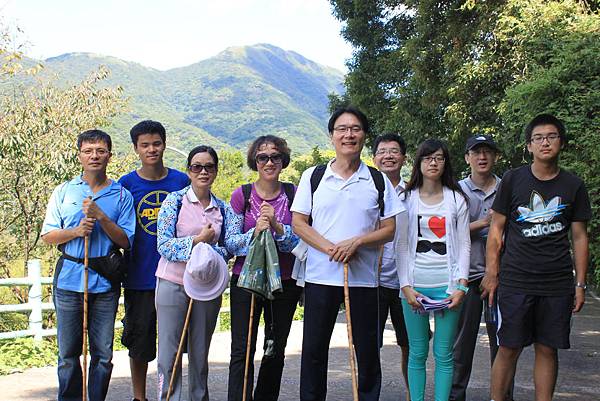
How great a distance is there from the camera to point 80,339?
17.2 ft

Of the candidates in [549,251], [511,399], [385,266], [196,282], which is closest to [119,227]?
[196,282]

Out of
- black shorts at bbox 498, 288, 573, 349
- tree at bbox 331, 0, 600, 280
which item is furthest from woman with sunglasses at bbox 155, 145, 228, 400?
tree at bbox 331, 0, 600, 280

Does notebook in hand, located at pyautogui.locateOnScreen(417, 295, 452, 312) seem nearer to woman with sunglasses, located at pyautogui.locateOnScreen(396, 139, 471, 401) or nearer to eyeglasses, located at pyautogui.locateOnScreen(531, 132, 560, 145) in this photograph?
woman with sunglasses, located at pyautogui.locateOnScreen(396, 139, 471, 401)

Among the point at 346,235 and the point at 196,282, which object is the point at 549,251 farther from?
the point at 196,282

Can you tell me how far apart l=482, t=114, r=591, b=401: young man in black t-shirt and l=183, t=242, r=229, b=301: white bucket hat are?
6.42ft

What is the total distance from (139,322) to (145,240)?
0.62 meters

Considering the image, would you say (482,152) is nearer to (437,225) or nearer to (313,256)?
(437,225)

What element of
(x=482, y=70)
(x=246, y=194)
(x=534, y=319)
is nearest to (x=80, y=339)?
(x=246, y=194)

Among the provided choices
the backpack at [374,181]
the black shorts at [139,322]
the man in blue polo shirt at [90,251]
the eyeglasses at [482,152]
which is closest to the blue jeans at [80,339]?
the man in blue polo shirt at [90,251]

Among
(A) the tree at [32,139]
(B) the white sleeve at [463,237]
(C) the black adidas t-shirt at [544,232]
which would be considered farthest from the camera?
(A) the tree at [32,139]

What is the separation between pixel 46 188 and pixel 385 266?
10.1 meters

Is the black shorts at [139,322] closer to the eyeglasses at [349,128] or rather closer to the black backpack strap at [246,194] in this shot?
the black backpack strap at [246,194]

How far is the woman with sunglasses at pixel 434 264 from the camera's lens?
5242mm

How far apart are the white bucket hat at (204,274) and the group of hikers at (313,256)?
1 cm
